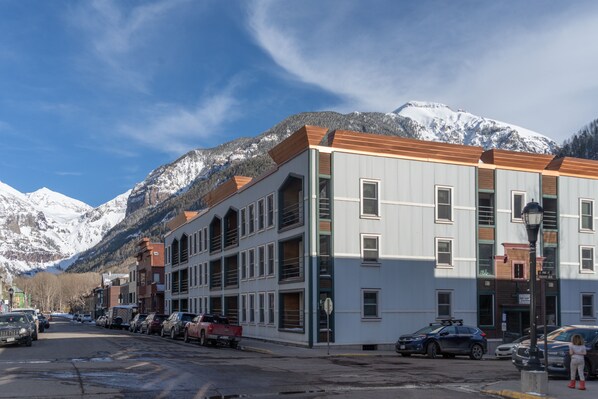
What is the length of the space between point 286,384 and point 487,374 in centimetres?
767

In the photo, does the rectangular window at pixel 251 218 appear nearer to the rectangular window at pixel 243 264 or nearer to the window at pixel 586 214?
the rectangular window at pixel 243 264

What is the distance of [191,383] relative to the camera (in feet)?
57.1

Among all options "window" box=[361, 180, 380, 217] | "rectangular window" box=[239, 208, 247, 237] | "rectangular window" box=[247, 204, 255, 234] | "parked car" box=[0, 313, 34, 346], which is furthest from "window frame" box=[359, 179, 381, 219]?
"parked car" box=[0, 313, 34, 346]

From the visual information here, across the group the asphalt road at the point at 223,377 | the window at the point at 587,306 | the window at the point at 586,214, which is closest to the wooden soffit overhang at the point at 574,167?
the window at the point at 586,214

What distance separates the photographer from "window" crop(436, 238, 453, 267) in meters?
39.4

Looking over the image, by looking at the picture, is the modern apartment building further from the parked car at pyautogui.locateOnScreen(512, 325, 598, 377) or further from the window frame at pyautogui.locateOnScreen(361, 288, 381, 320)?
the parked car at pyautogui.locateOnScreen(512, 325, 598, 377)

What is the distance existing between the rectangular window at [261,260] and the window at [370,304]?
28.1ft

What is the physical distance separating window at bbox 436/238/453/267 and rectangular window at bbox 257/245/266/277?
1076cm

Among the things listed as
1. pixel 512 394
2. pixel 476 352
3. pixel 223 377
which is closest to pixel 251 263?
pixel 476 352

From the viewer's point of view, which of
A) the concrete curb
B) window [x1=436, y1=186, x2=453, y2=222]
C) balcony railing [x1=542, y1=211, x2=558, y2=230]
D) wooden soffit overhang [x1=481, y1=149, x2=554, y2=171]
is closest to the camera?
the concrete curb

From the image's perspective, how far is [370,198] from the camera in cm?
3778

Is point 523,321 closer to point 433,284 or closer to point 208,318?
point 433,284

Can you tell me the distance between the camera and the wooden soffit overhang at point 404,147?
37.0 metres

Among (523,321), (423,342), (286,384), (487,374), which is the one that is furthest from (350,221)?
(286,384)
